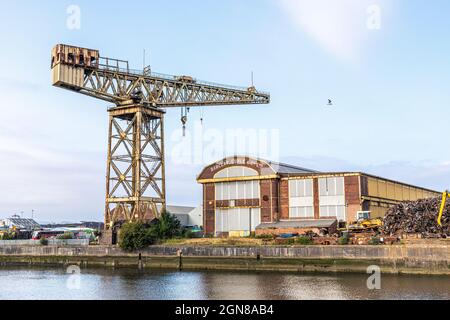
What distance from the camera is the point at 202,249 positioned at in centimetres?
5488

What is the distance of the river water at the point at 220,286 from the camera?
33.3 meters

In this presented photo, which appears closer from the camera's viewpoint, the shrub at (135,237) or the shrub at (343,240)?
the shrub at (343,240)

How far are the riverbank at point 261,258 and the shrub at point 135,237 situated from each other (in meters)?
0.88

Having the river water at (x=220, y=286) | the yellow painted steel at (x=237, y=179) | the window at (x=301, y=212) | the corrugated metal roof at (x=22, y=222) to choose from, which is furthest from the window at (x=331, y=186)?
the corrugated metal roof at (x=22, y=222)

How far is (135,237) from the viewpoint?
2323 inches

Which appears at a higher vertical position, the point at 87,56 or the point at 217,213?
the point at 87,56

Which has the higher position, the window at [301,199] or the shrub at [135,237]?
the window at [301,199]

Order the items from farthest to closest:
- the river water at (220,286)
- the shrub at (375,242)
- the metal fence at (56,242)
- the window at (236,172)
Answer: the metal fence at (56,242), the window at (236,172), the shrub at (375,242), the river water at (220,286)

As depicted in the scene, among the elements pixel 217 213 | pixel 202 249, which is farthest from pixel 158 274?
pixel 217 213

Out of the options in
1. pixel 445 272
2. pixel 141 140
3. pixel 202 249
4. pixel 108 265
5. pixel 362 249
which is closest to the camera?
pixel 445 272

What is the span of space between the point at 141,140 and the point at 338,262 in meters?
29.1

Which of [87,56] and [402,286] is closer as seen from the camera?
[402,286]

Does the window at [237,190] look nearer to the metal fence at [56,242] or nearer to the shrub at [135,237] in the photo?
the shrub at [135,237]

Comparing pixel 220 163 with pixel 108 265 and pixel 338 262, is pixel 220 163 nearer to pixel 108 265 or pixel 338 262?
pixel 108 265
